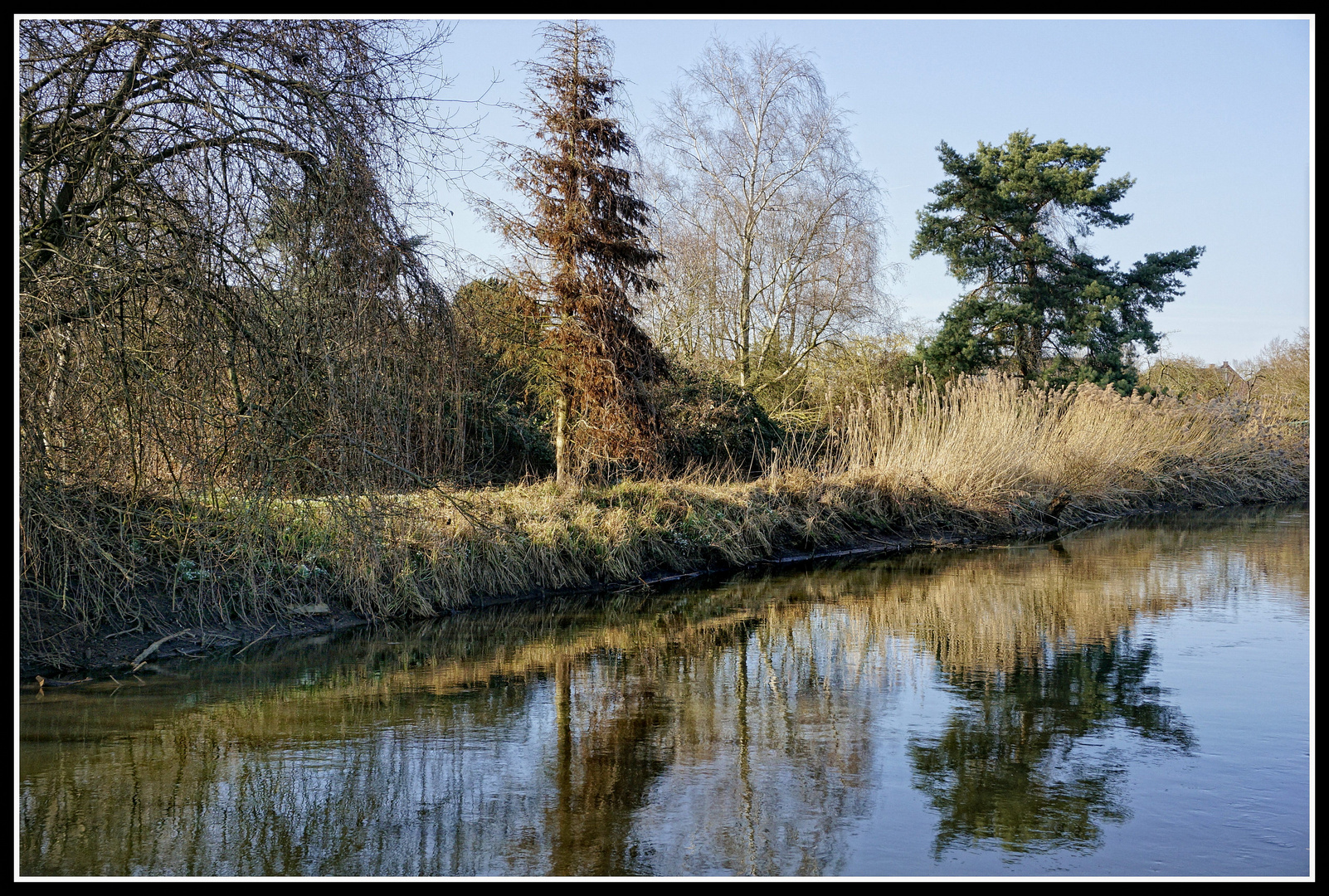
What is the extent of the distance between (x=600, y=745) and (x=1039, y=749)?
6.80 feet

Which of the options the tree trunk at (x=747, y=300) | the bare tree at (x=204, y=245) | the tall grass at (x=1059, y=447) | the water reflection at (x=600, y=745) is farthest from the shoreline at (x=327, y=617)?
the tree trunk at (x=747, y=300)

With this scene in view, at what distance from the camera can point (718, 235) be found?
2359cm

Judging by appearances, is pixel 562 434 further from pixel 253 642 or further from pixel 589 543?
pixel 253 642

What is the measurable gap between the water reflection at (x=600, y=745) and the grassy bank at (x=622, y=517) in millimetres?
565

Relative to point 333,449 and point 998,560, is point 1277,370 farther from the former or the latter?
point 333,449

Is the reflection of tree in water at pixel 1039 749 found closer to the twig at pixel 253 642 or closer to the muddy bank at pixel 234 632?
the muddy bank at pixel 234 632

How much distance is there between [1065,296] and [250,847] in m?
24.6

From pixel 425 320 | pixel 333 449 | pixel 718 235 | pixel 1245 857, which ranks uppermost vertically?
pixel 718 235

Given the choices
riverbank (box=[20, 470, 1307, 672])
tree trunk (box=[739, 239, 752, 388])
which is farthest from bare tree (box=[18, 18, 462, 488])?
tree trunk (box=[739, 239, 752, 388])

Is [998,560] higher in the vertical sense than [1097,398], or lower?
lower

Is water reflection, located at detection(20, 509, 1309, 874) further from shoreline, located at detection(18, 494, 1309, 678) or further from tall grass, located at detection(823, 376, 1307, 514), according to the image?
tall grass, located at detection(823, 376, 1307, 514)

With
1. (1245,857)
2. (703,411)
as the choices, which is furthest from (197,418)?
(703,411)

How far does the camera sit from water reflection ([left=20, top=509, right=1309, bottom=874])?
13.1ft

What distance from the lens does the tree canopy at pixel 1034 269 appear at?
24.9 metres
